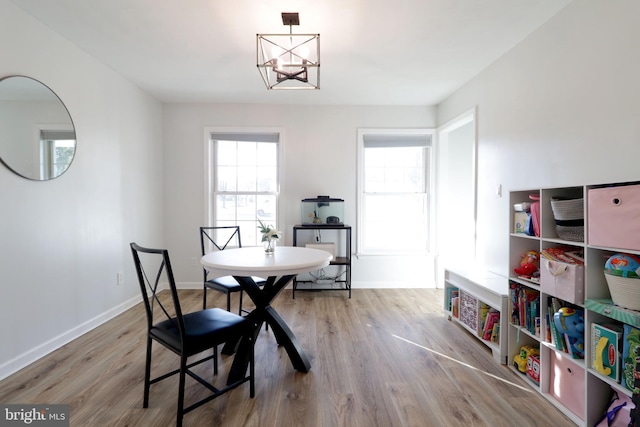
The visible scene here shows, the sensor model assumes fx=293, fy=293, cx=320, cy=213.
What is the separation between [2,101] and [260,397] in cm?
252

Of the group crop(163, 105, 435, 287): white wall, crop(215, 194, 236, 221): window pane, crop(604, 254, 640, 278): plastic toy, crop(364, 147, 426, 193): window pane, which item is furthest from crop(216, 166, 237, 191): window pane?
crop(604, 254, 640, 278): plastic toy

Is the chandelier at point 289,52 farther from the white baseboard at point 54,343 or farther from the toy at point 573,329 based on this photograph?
the white baseboard at point 54,343

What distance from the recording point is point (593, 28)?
1786 millimetres

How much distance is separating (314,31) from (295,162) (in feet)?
6.22

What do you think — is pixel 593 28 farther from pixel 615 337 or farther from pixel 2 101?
pixel 2 101

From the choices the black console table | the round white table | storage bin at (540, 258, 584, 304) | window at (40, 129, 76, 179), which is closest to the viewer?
storage bin at (540, 258, 584, 304)

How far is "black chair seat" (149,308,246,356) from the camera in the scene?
1.47 metres

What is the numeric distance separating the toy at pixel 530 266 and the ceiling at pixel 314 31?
1.72 meters

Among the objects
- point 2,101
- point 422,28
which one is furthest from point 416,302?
point 2,101

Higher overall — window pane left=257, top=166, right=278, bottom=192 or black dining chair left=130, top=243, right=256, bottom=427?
window pane left=257, top=166, right=278, bottom=192

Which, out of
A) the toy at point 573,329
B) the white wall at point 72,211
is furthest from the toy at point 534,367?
the white wall at point 72,211

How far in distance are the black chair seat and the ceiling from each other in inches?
81.5

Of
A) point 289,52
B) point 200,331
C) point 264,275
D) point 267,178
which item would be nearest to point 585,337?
point 264,275

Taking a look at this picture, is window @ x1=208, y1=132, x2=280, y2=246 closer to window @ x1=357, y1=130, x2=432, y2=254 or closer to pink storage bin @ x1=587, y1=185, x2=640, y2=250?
window @ x1=357, y1=130, x2=432, y2=254
